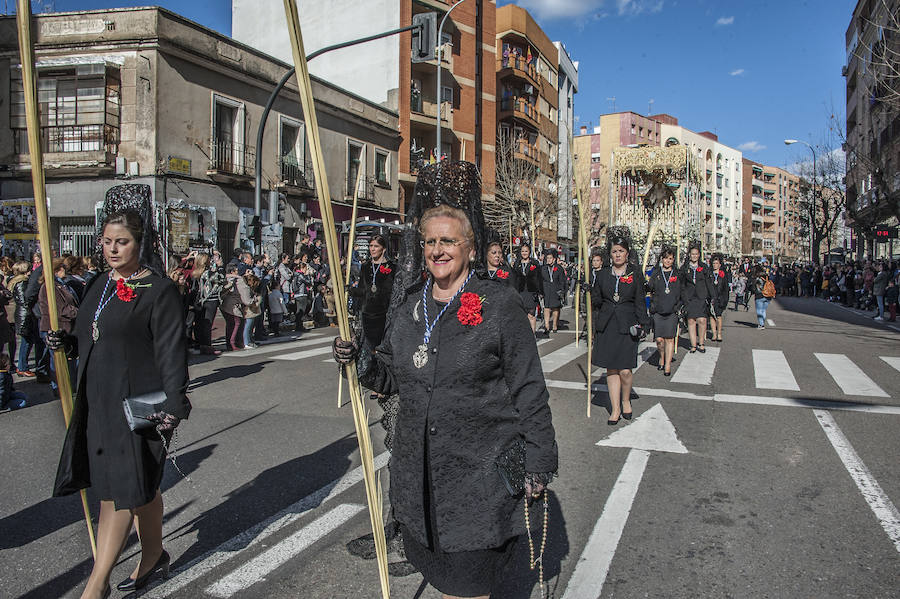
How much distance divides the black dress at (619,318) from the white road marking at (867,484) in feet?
6.66

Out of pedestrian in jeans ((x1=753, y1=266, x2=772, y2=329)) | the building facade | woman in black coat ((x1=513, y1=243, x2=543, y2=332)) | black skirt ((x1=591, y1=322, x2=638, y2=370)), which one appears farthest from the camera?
the building facade

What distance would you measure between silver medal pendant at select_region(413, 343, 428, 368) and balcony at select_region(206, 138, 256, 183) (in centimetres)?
1954

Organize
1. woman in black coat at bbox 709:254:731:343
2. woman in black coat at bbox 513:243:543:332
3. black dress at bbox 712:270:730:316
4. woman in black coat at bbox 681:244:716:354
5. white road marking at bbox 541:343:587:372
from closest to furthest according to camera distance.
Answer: white road marking at bbox 541:343:587:372, woman in black coat at bbox 681:244:716:354, woman in black coat at bbox 513:243:543:332, black dress at bbox 712:270:730:316, woman in black coat at bbox 709:254:731:343

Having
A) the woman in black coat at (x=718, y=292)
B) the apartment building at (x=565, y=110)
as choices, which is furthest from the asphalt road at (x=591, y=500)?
the apartment building at (x=565, y=110)

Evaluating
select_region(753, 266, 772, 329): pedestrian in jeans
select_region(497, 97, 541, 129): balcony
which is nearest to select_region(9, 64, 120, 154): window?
select_region(753, 266, 772, 329): pedestrian in jeans

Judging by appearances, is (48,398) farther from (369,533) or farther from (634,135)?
(634,135)

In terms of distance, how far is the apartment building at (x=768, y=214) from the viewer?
316ft

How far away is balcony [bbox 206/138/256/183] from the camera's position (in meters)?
20.6

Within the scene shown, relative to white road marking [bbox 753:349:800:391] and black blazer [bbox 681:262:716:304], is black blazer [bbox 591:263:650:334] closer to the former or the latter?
white road marking [bbox 753:349:800:391]

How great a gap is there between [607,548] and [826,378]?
7.77 metres

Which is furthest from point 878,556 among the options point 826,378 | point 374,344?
point 826,378

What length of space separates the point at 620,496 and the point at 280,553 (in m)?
2.40

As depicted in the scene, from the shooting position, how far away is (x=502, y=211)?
37.1 m

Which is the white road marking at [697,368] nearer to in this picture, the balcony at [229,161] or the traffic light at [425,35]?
the traffic light at [425,35]
